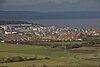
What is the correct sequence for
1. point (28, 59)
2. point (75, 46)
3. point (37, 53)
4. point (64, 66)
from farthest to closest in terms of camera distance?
1. point (75, 46)
2. point (37, 53)
3. point (28, 59)
4. point (64, 66)

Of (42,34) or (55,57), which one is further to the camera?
(42,34)

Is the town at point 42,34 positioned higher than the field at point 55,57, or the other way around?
the town at point 42,34

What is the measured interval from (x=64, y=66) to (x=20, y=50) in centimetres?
1576

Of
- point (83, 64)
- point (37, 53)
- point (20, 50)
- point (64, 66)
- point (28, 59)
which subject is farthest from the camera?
point (20, 50)

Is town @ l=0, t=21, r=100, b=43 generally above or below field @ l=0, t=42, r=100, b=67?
above

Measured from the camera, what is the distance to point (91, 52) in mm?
50469

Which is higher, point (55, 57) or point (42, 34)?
point (42, 34)

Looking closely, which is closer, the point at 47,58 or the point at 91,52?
the point at 47,58

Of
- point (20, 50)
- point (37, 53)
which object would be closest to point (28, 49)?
point (20, 50)

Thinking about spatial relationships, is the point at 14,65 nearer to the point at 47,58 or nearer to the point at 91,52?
the point at 47,58

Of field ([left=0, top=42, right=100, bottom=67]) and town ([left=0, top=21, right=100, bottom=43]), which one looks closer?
field ([left=0, top=42, right=100, bottom=67])

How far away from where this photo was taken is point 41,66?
37.5m

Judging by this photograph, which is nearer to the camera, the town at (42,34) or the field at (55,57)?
the field at (55,57)

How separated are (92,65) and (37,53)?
1157 cm
